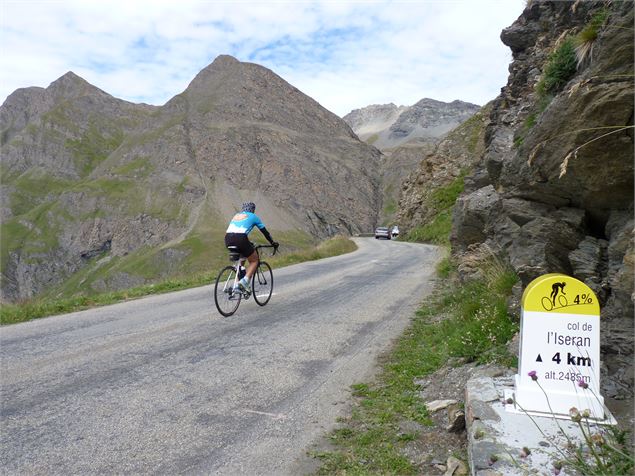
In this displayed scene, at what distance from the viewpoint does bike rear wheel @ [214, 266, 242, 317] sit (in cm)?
884

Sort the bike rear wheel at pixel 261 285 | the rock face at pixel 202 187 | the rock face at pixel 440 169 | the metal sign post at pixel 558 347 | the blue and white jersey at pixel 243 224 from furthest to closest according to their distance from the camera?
1. the rock face at pixel 202 187
2. the rock face at pixel 440 169
3. the bike rear wheel at pixel 261 285
4. the blue and white jersey at pixel 243 224
5. the metal sign post at pixel 558 347

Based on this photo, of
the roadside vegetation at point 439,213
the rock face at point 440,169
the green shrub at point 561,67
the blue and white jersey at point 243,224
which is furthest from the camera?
the rock face at point 440,169

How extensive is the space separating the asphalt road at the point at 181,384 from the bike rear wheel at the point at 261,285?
320mm

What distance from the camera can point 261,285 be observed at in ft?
33.2

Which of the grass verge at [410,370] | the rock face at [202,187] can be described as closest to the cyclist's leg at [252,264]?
the grass verge at [410,370]

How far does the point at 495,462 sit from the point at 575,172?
2780 millimetres

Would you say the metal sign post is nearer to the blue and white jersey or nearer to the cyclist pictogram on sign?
the cyclist pictogram on sign

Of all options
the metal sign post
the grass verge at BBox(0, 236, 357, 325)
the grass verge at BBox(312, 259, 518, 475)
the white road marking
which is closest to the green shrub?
the grass verge at BBox(312, 259, 518, 475)

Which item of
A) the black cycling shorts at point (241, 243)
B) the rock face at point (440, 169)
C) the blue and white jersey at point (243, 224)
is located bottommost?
the black cycling shorts at point (241, 243)

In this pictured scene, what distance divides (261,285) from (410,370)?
194 inches

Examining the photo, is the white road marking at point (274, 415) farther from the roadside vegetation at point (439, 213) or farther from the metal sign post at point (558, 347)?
the roadside vegetation at point (439, 213)

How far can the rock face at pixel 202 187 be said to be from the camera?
11406 centimetres

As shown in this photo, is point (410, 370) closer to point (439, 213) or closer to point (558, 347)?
point (558, 347)

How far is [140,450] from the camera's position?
3.74 m
